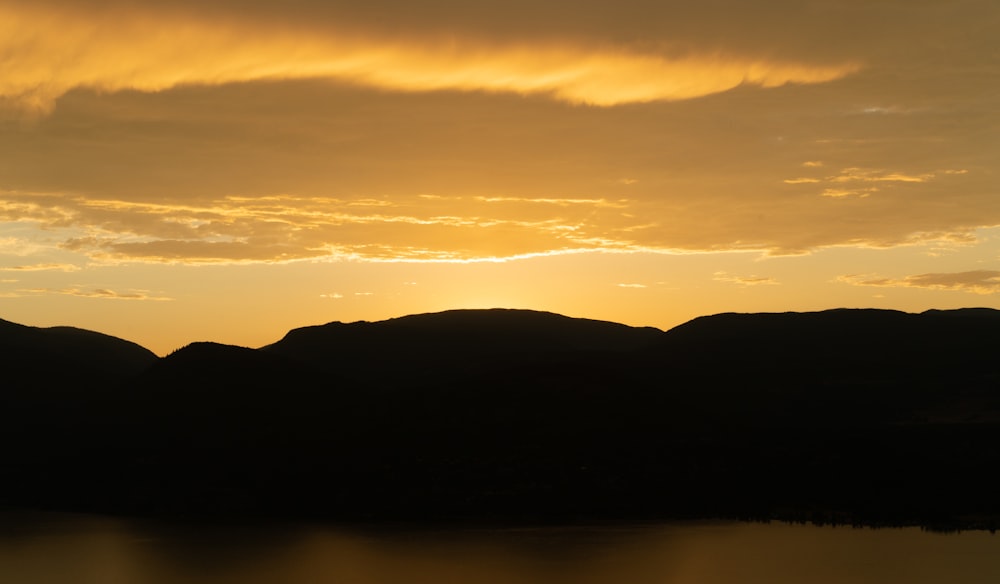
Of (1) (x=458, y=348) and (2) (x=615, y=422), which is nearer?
(2) (x=615, y=422)

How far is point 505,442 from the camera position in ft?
367

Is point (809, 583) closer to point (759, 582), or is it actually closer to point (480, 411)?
point (759, 582)

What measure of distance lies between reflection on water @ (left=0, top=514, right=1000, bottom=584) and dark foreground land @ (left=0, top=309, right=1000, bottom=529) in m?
10.5

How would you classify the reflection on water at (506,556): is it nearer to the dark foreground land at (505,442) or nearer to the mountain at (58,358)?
the dark foreground land at (505,442)

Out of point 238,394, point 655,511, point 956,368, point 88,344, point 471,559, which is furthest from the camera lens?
point 88,344

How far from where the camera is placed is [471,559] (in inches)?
2815

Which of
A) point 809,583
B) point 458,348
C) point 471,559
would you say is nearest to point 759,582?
point 809,583

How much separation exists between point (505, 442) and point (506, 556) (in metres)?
39.2

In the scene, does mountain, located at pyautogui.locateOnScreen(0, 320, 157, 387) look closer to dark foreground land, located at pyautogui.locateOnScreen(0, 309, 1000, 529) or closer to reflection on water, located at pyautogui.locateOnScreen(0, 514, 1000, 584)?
dark foreground land, located at pyautogui.locateOnScreen(0, 309, 1000, 529)

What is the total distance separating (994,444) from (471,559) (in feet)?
211

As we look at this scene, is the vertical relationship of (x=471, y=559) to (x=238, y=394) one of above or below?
below

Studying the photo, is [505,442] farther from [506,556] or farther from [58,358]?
[58,358]

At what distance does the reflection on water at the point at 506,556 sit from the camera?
211 feet

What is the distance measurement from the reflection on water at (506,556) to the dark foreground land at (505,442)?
1050 centimetres
